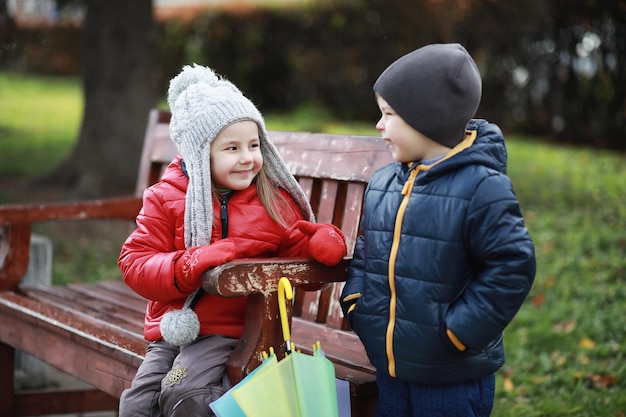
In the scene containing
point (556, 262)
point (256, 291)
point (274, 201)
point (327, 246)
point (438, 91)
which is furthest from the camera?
point (556, 262)

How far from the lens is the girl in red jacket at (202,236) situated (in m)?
2.61

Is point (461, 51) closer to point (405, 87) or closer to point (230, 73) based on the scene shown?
point (405, 87)

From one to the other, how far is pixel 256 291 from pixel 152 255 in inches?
15.4

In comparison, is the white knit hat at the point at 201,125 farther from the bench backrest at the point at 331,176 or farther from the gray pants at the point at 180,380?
the bench backrest at the point at 331,176

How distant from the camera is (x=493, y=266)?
7.56ft

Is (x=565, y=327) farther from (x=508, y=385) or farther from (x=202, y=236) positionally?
(x=202, y=236)

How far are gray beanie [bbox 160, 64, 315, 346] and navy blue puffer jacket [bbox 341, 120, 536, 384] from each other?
547 mm

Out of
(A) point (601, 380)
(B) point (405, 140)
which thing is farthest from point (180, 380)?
(A) point (601, 380)

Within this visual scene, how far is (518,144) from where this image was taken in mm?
11398

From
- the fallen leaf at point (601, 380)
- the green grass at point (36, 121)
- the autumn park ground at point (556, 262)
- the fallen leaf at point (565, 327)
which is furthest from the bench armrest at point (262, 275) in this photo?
the green grass at point (36, 121)

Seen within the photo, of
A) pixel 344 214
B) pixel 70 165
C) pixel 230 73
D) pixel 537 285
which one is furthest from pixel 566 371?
pixel 230 73

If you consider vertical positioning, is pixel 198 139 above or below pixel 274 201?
above

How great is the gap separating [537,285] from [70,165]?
5104mm

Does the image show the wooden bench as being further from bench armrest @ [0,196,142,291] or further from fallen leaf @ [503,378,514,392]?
fallen leaf @ [503,378,514,392]
